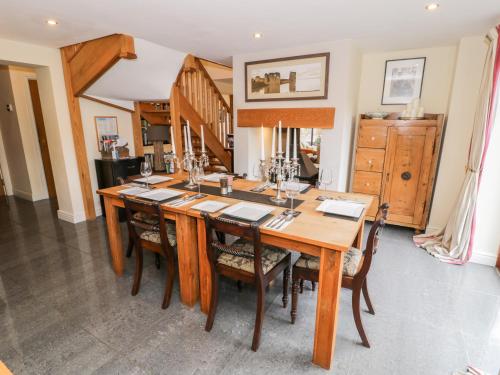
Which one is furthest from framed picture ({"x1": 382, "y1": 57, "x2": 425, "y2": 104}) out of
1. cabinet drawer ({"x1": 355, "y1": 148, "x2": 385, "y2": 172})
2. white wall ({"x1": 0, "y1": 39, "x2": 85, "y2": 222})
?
white wall ({"x1": 0, "y1": 39, "x2": 85, "y2": 222})

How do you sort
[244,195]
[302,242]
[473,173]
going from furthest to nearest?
[473,173], [244,195], [302,242]

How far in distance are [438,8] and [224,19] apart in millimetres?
1824

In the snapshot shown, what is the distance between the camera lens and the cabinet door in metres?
3.32

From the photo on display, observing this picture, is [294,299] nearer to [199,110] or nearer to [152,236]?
[152,236]

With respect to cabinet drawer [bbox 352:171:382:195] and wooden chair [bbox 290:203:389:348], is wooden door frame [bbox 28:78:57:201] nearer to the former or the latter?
wooden chair [bbox 290:203:389:348]

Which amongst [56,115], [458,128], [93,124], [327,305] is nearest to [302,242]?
[327,305]

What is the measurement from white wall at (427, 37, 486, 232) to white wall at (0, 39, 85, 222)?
485 centimetres

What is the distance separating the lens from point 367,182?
12.1 feet

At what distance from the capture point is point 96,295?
2303 mm

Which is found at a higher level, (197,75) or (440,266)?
(197,75)

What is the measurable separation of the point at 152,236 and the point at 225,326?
0.90m

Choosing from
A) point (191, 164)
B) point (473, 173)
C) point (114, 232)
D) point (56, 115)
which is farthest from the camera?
point (56, 115)

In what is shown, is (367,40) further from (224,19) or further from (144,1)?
(144,1)

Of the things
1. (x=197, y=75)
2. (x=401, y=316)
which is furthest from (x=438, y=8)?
(x=197, y=75)
